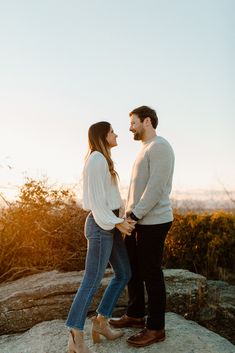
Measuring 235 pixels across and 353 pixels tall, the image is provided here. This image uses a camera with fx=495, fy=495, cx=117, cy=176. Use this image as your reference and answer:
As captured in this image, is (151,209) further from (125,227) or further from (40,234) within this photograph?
(40,234)

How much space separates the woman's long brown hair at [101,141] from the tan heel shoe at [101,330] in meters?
1.35

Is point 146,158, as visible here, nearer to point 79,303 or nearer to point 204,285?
point 79,303

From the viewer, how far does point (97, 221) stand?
421 centimetres

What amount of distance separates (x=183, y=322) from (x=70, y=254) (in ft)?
7.79

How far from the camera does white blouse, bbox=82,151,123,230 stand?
4203 millimetres

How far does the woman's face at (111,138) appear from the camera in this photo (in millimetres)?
4422

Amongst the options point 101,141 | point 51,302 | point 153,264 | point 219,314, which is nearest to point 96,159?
point 101,141

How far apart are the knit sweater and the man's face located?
0.32ft

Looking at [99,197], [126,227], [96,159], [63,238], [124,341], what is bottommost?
[124,341]

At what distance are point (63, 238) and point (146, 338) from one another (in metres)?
2.98

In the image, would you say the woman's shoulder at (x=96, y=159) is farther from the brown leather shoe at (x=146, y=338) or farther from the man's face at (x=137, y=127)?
the brown leather shoe at (x=146, y=338)

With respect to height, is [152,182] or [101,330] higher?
[152,182]

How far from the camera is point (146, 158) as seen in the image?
4527 millimetres

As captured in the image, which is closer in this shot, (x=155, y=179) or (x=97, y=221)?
(x=97, y=221)
